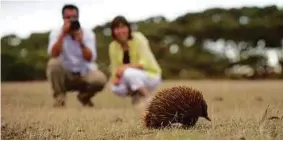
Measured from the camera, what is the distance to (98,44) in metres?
6.62

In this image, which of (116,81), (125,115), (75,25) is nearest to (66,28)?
(75,25)

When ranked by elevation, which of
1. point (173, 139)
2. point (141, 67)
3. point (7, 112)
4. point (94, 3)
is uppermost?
point (94, 3)

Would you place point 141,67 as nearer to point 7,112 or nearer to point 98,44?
point 98,44

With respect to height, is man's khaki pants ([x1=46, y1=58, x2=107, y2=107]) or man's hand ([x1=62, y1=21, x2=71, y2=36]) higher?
man's hand ([x1=62, y1=21, x2=71, y2=36])

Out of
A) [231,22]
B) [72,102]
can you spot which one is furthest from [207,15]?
→ [72,102]

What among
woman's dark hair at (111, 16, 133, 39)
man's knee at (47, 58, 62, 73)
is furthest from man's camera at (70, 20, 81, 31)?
man's knee at (47, 58, 62, 73)

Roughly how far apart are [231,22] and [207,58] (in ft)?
1.46

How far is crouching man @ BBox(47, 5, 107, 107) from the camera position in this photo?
655cm

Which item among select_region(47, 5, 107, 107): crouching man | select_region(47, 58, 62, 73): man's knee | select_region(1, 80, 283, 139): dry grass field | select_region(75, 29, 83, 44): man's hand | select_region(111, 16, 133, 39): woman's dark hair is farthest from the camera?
select_region(47, 58, 62, 73): man's knee

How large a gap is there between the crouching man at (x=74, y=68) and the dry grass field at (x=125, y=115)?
0.15 m

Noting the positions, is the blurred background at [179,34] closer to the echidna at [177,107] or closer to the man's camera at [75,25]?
the man's camera at [75,25]

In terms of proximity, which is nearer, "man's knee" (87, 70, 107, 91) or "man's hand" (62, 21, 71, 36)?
"man's hand" (62, 21, 71, 36)

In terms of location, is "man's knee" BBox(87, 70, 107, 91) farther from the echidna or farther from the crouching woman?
the echidna

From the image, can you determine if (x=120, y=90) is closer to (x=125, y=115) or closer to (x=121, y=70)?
(x=121, y=70)
